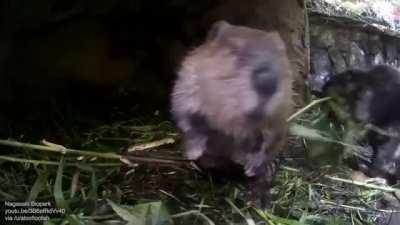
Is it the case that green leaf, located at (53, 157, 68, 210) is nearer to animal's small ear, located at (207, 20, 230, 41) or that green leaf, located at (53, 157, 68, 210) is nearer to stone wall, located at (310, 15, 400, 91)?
animal's small ear, located at (207, 20, 230, 41)

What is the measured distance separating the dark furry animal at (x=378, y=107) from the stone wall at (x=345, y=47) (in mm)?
343

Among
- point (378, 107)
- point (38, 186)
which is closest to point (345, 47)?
point (378, 107)

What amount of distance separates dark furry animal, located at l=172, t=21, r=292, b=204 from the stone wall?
1.45 m

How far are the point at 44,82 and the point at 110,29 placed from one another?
0.25m

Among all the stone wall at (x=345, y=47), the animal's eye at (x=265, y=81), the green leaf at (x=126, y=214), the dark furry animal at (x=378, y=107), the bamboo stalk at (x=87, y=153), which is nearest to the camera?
the animal's eye at (x=265, y=81)

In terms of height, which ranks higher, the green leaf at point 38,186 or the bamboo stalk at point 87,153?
the bamboo stalk at point 87,153

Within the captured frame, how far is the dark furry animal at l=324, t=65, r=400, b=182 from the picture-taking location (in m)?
2.19

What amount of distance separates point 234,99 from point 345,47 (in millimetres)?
1829

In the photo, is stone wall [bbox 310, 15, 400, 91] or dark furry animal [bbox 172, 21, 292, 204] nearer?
dark furry animal [bbox 172, 21, 292, 204]

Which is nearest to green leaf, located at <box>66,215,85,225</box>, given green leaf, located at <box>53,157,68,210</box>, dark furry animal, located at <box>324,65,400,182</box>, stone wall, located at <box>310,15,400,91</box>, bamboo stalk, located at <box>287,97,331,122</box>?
green leaf, located at <box>53,157,68,210</box>

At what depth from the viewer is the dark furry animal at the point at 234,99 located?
1.16m

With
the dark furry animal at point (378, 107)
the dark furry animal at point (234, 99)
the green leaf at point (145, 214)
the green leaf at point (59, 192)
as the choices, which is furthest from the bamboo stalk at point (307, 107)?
the green leaf at point (59, 192)

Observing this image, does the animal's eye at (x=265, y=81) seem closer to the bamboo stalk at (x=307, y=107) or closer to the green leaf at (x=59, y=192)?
the bamboo stalk at (x=307, y=107)

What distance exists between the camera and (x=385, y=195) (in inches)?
71.6
